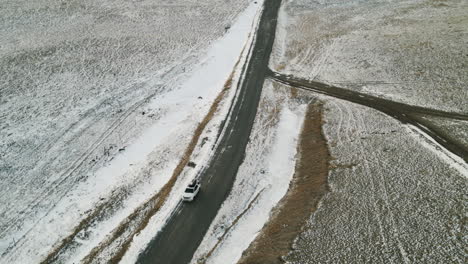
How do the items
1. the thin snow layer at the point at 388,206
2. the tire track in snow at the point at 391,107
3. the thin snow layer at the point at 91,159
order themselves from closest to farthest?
the thin snow layer at the point at 388,206 → the thin snow layer at the point at 91,159 → the tire track in snow at the point at 391,107

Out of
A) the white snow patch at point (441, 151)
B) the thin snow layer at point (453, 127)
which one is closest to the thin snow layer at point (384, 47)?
the thin snow layer at point (453, 127)

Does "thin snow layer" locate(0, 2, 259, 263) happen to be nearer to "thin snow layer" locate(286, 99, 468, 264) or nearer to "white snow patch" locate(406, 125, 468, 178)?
"thin snow layer" locate(286, 99, 468, 264)

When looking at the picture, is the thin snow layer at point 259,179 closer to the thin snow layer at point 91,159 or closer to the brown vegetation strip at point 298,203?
the brown vegetation strip at point 298,203

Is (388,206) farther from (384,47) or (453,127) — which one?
(384,47)

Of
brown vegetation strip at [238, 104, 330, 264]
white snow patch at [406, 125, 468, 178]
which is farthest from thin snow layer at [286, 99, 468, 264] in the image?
brown vegetation strip at [238, 104, 330, 264]

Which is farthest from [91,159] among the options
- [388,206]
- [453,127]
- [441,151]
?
[453,127]

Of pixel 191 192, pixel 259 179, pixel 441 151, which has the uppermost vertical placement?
pixel 441 151
